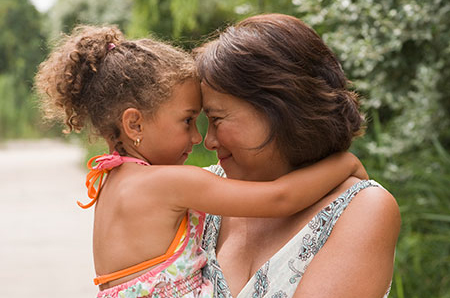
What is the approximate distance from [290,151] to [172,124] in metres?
0.34

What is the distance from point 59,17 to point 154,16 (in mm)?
5947

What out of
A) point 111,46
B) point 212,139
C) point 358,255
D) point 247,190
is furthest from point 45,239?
point 358,255

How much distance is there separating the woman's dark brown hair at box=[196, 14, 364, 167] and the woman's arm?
0.78ft

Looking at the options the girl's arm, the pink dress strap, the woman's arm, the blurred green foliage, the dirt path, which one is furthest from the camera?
the dirt path

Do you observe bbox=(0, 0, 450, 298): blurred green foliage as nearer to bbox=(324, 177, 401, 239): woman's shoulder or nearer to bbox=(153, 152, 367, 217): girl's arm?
bbox=(153, 152, 367, 217): girl's arm

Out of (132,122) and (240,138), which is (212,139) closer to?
(240,138)

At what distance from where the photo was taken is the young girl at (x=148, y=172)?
5.40 feet

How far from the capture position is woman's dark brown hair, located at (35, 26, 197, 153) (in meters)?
1.78

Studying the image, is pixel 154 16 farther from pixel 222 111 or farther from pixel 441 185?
pixel 222 111

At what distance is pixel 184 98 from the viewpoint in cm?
179

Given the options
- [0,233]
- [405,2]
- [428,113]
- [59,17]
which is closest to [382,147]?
[428,113]

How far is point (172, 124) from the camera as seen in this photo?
1.80 m

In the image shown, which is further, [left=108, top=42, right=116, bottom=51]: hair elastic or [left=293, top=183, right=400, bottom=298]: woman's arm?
[left=108, top=42, right=116, bottom=51]: hair elastic

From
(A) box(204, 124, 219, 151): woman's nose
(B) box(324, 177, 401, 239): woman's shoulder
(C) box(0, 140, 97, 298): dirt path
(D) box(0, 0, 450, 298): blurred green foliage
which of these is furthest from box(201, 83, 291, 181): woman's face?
(C) box(0, 140, 97, 298): dirt path
